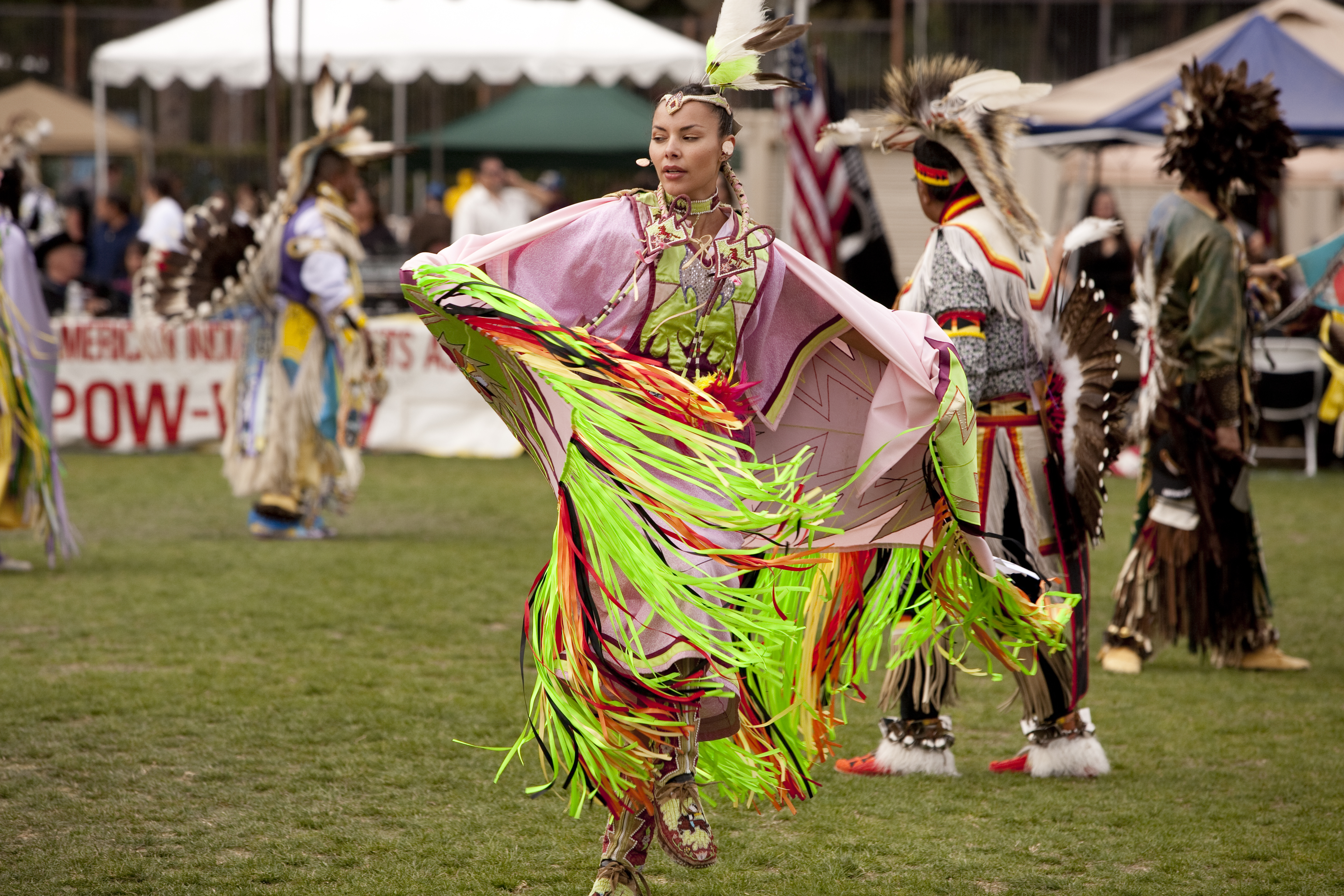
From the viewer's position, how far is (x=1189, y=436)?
17.6 ft

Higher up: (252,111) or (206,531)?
(252,111)

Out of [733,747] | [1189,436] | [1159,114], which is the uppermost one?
[1159,114]

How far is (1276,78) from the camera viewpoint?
34.8 ft

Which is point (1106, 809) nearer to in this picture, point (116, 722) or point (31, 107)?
point (116, 722)

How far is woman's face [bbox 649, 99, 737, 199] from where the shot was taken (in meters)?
3.15

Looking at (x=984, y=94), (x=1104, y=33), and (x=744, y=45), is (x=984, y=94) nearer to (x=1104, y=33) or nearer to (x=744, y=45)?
(x=744, y=45)

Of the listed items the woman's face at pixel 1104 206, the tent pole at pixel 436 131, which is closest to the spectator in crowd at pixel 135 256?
the tent pole at pixel 436 131

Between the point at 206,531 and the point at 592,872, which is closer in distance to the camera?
the point at 592,872

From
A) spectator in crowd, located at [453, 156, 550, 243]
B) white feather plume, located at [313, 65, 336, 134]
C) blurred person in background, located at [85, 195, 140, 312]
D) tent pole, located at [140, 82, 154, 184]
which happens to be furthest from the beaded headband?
tent pole, located at [140, 82, 154, 184]

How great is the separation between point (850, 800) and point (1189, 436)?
2249 millimetres

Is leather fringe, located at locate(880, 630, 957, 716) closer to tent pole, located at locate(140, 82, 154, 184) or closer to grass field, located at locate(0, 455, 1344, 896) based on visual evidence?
grass field, located at locate(0, 455, 1344, 896)

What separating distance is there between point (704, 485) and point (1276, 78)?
9.24 m

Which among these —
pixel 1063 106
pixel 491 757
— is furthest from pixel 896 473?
pixel 1063 106

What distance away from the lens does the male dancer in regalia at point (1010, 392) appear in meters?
4.02
